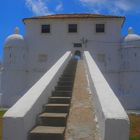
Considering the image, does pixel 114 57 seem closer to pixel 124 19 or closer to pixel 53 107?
pixel 124 19

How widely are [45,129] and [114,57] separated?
2972cm

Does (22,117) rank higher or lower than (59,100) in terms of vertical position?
lower

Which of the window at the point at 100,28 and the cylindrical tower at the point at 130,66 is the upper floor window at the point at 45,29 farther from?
the cylindrical tower at the point at 130,66

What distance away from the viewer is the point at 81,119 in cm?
874

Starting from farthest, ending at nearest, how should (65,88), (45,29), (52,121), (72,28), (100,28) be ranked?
1. (45,29)
2. (72,28)
3. (100,28)
4. (65,88)
5. (52,121)

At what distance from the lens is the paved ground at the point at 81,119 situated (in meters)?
7.60

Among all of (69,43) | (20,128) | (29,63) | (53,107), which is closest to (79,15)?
(69,43)

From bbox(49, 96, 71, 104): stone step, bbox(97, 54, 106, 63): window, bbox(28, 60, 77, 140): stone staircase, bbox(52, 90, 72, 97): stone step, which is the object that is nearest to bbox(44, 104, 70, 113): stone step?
bbox(28, 60, 77, 140): stone staircase

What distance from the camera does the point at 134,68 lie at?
35719mm

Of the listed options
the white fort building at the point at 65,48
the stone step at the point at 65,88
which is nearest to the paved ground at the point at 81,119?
the stone step at the point at 65,88

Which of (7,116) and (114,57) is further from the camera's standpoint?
(114,57)

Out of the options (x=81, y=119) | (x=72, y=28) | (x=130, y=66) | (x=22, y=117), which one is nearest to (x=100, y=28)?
(x=72, y=28)

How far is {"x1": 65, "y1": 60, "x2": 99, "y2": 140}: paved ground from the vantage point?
7.60 metres

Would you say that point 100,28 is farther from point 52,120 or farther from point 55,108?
point 52,120
